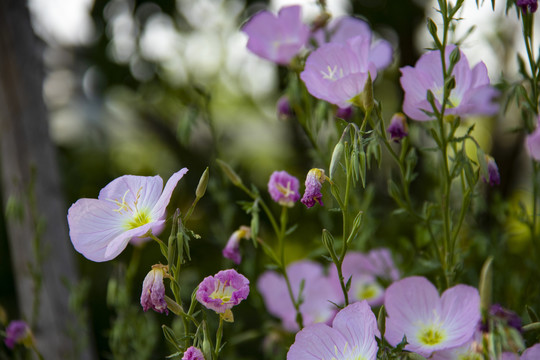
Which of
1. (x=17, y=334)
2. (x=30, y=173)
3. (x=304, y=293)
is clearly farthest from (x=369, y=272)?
(x=30, y=173)

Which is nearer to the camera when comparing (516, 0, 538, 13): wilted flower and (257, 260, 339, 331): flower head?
(516, 0, 538, 13): wilted flower

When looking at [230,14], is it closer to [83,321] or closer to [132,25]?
[132,25]

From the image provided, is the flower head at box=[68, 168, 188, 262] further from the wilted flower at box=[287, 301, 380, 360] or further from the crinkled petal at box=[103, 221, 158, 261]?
the wilted flower at box=[287, 301, 380, 360]

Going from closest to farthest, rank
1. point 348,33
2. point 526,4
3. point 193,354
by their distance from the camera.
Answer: point 193,354 → point 526,4 → point 348,33

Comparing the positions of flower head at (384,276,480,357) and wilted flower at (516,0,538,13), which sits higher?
wilted flower at (516,0,538,13)

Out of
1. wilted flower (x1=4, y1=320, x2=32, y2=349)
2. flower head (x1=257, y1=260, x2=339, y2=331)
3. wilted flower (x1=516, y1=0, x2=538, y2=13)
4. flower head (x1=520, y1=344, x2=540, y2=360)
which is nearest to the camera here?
flower head (x1=520, y1=344, x2=540, y2=360)

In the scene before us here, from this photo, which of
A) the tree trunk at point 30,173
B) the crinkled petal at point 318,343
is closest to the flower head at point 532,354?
the crinkled petal at point 318,343

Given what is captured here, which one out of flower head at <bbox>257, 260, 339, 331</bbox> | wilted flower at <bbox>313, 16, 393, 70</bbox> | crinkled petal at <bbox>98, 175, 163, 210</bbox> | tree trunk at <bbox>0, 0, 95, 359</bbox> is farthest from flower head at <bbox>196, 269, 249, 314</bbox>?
tree trunk at <bbox>0, 0, 95, 359</bbox>

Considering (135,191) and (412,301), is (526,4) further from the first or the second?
(135,191)
